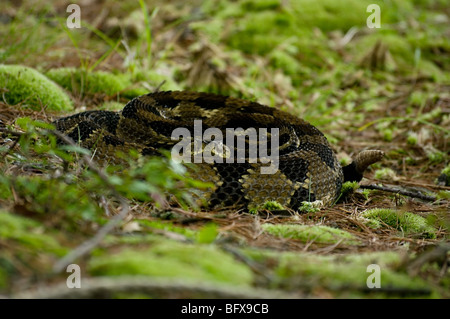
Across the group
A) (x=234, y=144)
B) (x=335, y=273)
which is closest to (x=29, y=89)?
(x=234, y=144)

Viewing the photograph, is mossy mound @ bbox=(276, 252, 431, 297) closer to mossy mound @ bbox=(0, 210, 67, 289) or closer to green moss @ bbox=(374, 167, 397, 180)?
mossy mound @ bbox=(0, 210, 67, 289)

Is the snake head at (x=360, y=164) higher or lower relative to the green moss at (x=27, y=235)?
higher

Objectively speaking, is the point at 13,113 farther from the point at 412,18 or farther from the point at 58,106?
the point at 412,18

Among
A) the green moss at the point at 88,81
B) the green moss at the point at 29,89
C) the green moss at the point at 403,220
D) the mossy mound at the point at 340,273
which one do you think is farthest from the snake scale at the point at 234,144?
the mossy mound at the point at 340,273

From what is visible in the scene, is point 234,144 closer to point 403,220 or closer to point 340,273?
point 403,220

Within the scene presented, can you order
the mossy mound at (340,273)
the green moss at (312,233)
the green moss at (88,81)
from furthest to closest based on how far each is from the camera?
the green moss at (88,81)
the green moss at (312,233)
the mossy mound at (340,273)

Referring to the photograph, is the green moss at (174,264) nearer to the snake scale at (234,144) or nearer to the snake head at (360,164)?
the snake scale at (234,144)
